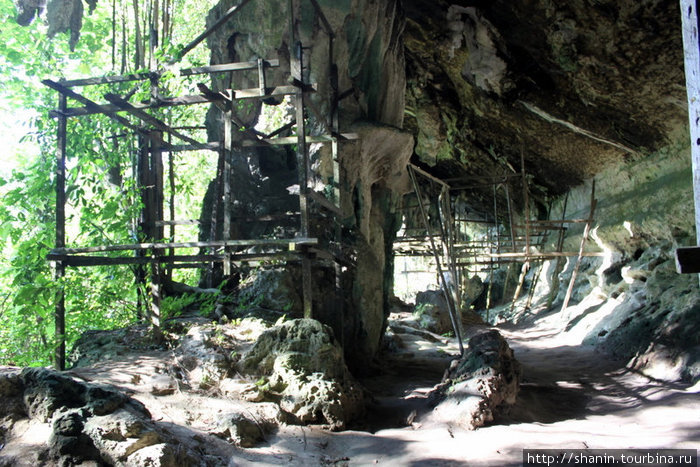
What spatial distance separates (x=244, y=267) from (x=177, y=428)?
13.7ft

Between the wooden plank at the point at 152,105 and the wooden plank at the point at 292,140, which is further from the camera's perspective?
the wooden plank at the point at 292,140

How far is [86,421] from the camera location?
3.14m

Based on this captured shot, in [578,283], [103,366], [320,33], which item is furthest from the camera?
[578,283]

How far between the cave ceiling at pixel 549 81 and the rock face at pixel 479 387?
5020 mm

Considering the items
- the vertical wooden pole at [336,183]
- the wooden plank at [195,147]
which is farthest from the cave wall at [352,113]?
the wooden plank at [195,147]

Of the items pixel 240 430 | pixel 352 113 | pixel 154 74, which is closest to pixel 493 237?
pixel 352 113

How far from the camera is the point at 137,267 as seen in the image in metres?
6.88

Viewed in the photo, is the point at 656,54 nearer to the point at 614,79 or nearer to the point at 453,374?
the point at 614,79

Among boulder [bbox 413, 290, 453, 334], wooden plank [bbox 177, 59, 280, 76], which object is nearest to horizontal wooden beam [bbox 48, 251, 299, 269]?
wooden plank [bbox 177, 59, 280, 76]

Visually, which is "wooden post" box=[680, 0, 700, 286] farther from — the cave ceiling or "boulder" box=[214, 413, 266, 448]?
the cave ceiling

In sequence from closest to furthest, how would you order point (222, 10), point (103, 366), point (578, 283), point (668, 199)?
point (103, 366) < point (222, 10) < point (668, 199) < point (578, 283)

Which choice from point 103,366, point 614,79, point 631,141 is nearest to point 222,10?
point 103,366

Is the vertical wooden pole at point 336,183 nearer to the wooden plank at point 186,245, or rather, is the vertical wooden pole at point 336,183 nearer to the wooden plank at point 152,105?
the wooden plank at point 186,245

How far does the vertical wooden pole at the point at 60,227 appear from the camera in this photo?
541cm
